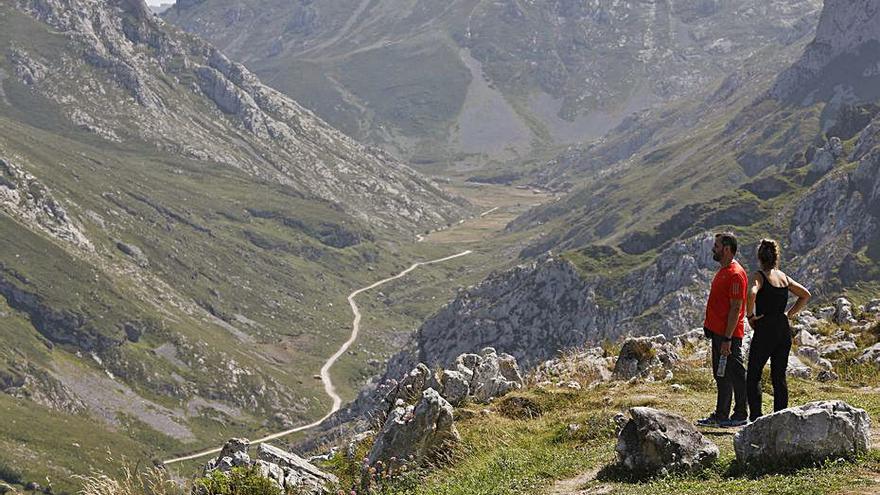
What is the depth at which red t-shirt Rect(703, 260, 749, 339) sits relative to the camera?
21.5 meters

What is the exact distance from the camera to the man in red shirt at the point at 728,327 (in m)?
21.5

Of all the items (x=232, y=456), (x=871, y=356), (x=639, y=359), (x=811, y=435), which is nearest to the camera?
(x=811, y=435)

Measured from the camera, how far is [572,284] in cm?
18550

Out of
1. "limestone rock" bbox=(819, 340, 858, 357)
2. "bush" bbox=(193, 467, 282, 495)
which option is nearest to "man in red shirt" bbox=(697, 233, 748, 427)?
"bush" bbox=(193, 467, 282, 495)

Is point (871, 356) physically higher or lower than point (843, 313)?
lower

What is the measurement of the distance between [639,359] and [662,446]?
14.5 meters

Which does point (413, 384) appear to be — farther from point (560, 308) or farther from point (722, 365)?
point (560, 308)

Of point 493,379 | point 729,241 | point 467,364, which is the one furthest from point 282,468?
point 467,364

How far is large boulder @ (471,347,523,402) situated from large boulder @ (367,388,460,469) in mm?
6642

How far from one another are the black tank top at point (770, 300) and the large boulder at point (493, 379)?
31.1ft

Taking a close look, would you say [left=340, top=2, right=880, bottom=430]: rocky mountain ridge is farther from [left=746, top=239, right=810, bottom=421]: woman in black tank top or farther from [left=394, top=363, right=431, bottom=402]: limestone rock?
[left=746, top=239, right=810, bottom=421]: woman in black tank top

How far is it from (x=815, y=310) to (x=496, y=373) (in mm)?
24038

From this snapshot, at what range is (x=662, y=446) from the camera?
1816 centimetres

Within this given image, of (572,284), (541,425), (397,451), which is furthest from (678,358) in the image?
(572,284)
